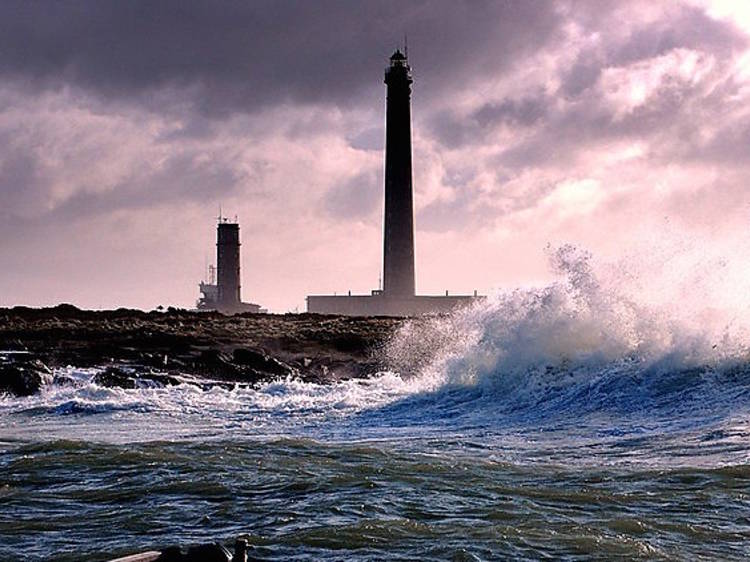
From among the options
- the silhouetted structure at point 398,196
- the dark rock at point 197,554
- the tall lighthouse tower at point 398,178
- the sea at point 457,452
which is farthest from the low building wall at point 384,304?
the dark rock at point 197,554

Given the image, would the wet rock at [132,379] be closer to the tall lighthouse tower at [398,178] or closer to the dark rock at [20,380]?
the dark rock at [20,380]

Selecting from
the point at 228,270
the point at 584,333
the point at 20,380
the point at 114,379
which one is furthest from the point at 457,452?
the point at 228,270

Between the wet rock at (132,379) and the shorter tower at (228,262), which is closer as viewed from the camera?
the wet rock at (132,379)

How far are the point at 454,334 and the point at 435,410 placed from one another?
36.4ft

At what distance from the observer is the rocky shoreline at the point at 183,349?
22234mm

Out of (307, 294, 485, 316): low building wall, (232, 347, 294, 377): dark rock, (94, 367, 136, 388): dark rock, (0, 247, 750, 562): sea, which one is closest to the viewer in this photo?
(0, 247, 750, 562): sea

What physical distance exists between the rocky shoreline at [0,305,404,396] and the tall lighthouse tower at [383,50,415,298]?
12.9 m

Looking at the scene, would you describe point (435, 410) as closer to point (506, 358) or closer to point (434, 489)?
point (506, 358)

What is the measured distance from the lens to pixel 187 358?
991 inches

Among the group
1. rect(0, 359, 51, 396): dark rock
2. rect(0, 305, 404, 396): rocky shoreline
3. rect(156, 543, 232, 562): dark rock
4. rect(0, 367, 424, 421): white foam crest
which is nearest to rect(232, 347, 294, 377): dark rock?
rect(0, 305, 404, 396): rocky shoreline

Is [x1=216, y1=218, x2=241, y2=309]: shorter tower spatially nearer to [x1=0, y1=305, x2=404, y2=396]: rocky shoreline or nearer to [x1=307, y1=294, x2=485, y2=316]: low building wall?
[x1=307, y1=294, x2=485, y2=316]: low building wall

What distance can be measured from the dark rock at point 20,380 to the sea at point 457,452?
0.34 m

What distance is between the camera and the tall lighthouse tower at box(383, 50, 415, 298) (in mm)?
48625

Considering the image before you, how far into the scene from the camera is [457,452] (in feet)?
35.5
